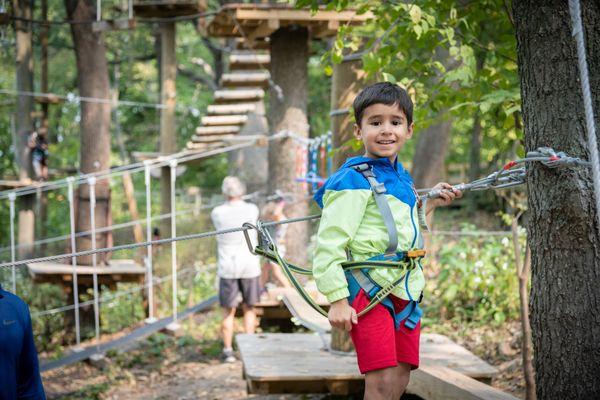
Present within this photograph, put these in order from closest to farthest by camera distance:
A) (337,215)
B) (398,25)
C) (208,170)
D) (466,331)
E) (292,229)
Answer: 1. (337,215)
2. (398,25)
3. (466,331)
4. (292,229)
5. (208,170)

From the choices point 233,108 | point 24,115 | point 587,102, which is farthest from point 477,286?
point 24,115

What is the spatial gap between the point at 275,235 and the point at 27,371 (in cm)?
573

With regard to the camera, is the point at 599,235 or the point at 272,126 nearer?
the point at 599,235

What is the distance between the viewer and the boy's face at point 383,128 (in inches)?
106

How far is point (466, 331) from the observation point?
7.29 meters

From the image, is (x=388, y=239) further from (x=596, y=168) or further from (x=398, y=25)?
(x=398, y=25)

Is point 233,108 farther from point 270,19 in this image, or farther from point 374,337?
point 374,337

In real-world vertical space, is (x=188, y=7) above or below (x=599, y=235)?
above

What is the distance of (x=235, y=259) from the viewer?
7.32m

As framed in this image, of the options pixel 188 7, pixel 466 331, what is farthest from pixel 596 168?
pixel 188 7

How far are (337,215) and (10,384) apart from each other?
1.10 m

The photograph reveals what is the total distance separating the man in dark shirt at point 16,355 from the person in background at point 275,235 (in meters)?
5.25

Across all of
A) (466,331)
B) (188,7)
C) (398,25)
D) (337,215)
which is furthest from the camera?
(188,7)

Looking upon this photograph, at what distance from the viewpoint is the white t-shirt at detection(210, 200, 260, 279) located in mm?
7125
